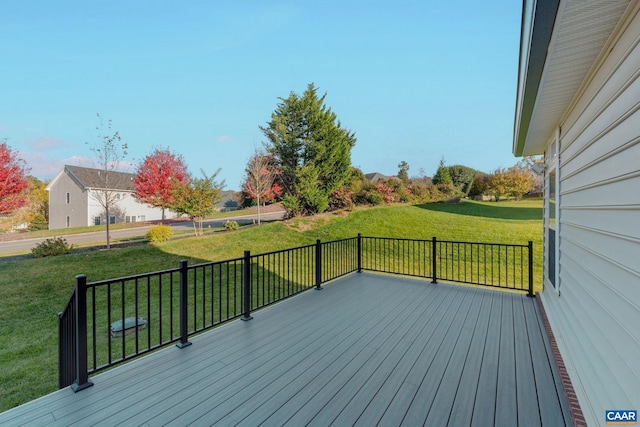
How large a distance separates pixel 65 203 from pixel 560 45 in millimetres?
27039

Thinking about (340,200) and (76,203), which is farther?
(76,203)

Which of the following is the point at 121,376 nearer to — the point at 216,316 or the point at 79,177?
the point at 216,316

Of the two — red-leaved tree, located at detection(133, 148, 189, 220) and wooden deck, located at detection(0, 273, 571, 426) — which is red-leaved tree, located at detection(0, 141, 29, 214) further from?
wooden deck, located at detection(0, 273, 571, 426)

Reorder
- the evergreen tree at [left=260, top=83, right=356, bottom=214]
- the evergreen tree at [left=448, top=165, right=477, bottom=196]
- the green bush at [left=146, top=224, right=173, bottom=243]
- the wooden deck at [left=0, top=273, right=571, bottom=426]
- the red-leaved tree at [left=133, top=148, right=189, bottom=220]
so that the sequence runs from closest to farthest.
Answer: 1. the wooden deck at [left=0, top=273, right=571, bottom=426]
2. the green bush at [left=146, top=224, right=173, bottom=243]
3. the evergreen tree at [left=260, top=83, right=356, bottom=214]
4. the red-leaved tree at [left=133, top=148, right=189, bottom=220]
5. the evergreen tree at [left=448, top=165, right=477, bottom=196]

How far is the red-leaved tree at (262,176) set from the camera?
528 inches

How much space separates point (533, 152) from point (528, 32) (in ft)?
16.0

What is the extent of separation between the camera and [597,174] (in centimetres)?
180

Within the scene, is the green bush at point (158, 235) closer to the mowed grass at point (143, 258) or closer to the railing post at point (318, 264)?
the mowed grass at point (143, 258)

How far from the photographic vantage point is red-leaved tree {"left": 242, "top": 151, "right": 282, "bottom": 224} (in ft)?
44.0

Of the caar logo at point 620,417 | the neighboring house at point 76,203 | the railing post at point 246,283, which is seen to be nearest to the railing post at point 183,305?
the railing post at point 246,283

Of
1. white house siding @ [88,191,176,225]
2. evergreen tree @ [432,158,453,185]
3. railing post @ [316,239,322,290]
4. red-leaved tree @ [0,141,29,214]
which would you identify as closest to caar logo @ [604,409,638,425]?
railing post @ [316,239,322,290]

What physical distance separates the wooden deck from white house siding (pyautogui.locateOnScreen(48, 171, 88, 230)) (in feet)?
73.8

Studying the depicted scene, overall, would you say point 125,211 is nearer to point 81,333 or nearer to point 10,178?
point 10,178

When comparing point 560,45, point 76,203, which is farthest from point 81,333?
point 76,203
